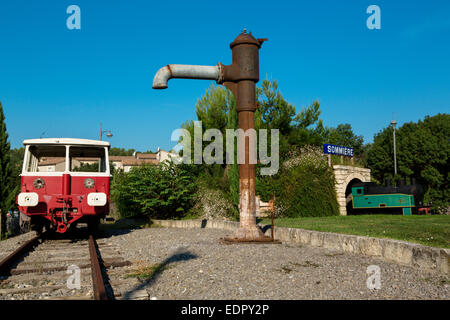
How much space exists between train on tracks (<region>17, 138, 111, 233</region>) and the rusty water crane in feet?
10.3

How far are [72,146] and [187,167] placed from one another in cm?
1109

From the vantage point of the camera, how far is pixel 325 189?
19.7 m

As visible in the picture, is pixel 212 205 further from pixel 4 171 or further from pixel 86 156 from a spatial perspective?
pixel 4 171

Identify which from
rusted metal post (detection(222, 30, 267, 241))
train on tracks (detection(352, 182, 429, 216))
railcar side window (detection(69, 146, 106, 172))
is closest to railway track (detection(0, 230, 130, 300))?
railcar side window (detection(69, 146, 106, 172))

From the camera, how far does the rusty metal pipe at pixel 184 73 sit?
27.7 feet

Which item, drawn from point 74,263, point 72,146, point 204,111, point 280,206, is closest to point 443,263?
point 74,263

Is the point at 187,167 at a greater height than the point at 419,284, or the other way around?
the point at 187,167

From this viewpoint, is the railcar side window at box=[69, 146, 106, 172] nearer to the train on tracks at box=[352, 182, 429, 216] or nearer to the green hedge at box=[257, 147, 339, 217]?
the green hedge at box=[257, 147, 339, 217]

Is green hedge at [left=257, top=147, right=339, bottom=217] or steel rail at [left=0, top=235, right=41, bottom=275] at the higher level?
green hedge at [left=257, top=147, right=339, bottom=217]

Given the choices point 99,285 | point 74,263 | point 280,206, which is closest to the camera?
point 99,285

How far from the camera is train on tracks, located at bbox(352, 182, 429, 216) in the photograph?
797 inches

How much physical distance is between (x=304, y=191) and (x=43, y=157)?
41.2ft

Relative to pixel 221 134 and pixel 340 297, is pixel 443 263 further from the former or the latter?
pixel 221 134
